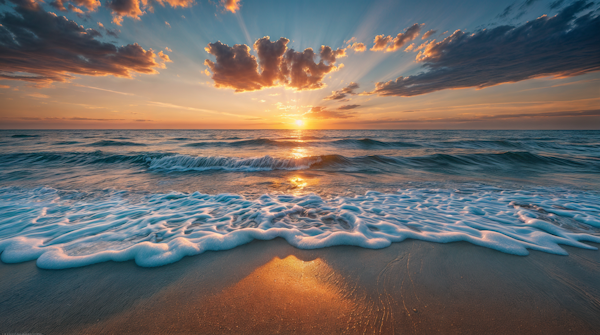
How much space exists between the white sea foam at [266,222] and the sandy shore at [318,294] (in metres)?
0.21

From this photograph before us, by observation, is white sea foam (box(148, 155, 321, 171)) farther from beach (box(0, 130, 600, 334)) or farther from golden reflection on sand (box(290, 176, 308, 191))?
beach (box(0, 130, 600, 334))

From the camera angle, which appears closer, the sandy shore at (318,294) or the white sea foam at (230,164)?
the sandy shore at (318,294)

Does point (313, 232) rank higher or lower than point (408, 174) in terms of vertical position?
higher

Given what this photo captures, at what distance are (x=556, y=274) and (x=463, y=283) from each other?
1.03 metres

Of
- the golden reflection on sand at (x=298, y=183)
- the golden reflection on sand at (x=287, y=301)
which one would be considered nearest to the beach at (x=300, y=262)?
the golden reflection on sand at (x=287, y=301)

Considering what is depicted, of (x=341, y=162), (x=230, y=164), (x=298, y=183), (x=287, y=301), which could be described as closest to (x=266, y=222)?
(x=287, y=301)

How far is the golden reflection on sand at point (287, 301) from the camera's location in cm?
149

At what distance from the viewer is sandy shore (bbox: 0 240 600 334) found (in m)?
1.48

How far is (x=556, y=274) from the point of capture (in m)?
1.97

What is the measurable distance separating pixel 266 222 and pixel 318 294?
5.36 ft

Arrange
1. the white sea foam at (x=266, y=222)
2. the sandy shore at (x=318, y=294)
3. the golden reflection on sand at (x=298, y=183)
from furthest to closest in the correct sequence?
the golden reflection on sand at (x=298, y=183), the white sea foam at (x=266, y=222), the sandy shore at (x=318, y=294)

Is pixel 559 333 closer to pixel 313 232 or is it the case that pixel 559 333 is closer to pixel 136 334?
pixel 313 232

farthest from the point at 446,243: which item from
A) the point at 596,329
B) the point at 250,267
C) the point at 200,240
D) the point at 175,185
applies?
the point at 175,185

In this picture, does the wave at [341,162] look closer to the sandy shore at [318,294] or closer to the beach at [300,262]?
the beach at [300,262]
